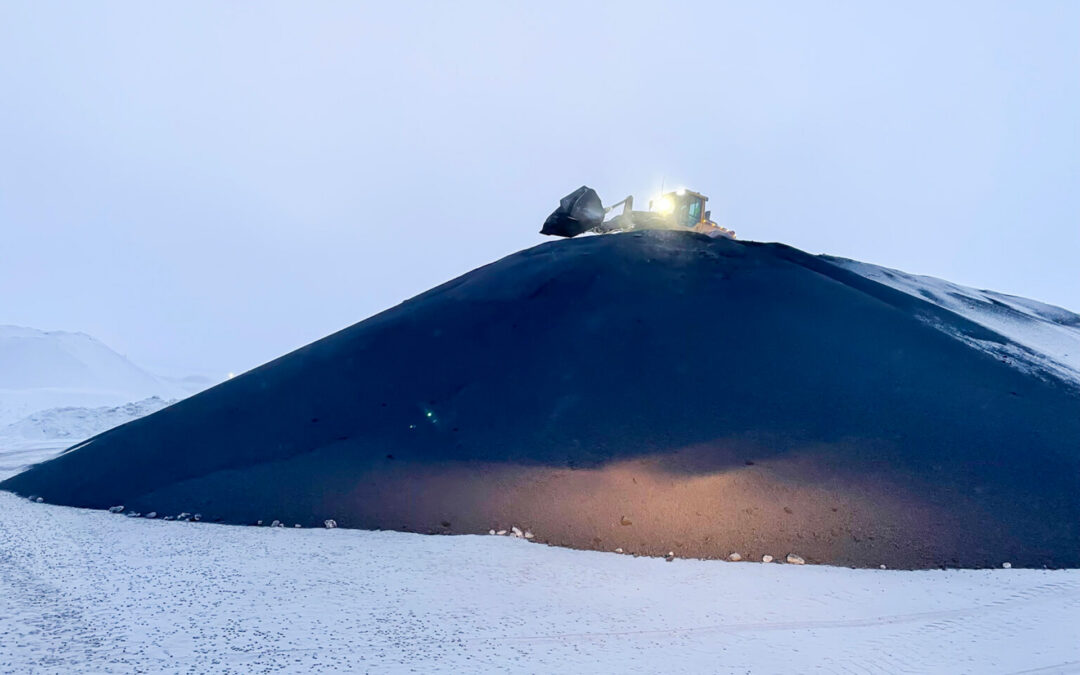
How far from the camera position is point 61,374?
39938mm

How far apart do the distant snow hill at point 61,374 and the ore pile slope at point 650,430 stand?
66.9 ft

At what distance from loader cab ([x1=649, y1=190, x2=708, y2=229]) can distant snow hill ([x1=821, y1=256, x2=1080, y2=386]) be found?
3198 millimetres

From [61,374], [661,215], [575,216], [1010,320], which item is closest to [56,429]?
[575,216]

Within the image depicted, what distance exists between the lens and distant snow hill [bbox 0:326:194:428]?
1092 inches

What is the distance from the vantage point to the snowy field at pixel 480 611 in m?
3.66

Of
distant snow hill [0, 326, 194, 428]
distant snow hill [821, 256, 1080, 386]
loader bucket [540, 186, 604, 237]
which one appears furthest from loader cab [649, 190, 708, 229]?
distant snow hill [0, 326, 194, 428]

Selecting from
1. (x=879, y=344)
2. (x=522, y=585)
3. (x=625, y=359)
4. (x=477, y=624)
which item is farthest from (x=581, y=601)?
(x=879, y=344)

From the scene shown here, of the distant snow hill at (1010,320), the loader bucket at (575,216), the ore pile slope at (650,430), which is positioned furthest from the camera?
the loader bucket at (575,216)

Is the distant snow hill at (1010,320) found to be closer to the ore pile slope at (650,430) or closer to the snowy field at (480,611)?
the ore pile slope at (650,430)

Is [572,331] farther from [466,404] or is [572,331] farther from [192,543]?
[192,543]

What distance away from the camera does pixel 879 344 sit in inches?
355

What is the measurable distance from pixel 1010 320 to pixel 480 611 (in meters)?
14.0

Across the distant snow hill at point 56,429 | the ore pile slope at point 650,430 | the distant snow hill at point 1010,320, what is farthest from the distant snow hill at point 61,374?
the distant snow hill at point 1010,320

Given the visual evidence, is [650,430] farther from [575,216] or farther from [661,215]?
[661,215]
